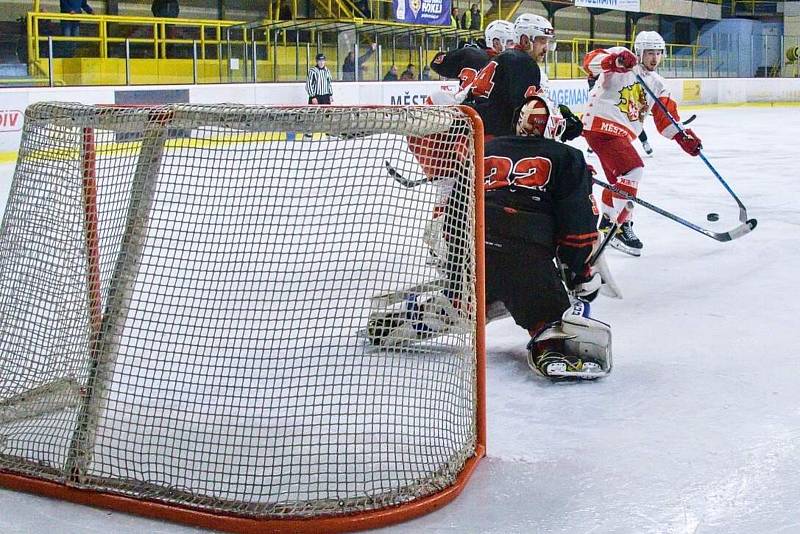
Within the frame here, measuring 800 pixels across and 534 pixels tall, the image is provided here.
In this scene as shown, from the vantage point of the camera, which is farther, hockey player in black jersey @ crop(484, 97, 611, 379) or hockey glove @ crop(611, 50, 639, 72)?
hockey glove @ crop(611, 50, 639, 72)

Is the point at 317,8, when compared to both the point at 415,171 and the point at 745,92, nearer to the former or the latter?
the point at 745,92

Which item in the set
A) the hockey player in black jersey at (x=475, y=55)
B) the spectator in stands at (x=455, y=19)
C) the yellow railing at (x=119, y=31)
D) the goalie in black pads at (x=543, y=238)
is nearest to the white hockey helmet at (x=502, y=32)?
the hockey player in black jersey at (x=475, y=55)

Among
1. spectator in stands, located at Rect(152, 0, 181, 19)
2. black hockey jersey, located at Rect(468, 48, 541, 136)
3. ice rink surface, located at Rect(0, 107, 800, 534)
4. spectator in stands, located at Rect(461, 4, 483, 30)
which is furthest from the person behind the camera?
spectator in stands, located at Rect(461, 4, 483, 30)

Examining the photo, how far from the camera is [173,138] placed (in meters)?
2.31

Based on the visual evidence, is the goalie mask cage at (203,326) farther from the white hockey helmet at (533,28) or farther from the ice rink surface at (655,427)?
the white hockey helmet at (533,28)

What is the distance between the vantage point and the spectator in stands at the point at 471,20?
1691 cm

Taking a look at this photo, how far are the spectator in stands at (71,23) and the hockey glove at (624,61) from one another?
632 cm

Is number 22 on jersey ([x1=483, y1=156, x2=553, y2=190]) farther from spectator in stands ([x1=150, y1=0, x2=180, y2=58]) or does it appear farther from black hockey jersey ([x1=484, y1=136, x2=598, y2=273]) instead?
spectator in stands ([x1=150, y1=0, x2=180, y2=58])

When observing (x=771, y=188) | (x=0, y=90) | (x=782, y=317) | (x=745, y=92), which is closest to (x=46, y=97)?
(x=0, y=90)

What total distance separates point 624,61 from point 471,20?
12.1 metres

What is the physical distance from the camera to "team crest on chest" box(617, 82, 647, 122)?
18.0ft

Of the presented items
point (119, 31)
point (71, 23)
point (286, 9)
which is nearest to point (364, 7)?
point (286, 9)

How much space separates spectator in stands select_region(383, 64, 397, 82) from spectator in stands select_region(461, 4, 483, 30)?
12.3 ft

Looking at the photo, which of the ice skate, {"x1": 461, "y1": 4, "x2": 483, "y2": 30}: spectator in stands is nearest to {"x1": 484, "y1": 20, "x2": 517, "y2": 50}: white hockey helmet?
the ice skate
